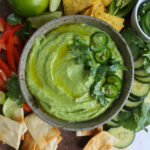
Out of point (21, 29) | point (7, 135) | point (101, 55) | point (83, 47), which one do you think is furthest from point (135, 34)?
point (7, 135)

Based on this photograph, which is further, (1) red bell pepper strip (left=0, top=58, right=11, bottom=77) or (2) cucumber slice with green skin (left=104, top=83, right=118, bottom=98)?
(1) red bell pepper strip (left=0, top=58, right=11, bottom=77)

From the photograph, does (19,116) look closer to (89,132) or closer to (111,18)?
(89,132)

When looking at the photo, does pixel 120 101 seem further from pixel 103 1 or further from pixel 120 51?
pixel 103 1

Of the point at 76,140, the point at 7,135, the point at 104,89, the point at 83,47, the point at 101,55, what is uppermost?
the point at 83,47

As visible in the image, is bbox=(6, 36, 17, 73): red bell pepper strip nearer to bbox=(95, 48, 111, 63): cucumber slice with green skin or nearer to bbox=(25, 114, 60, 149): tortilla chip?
bbox=(25, 114, 60, 149): tortilla chip

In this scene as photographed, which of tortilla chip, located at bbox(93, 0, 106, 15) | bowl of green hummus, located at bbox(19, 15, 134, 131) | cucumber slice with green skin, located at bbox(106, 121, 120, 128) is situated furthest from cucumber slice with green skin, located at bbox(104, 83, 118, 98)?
tortilla chip, located at bbox(93, 0, 106, 15)

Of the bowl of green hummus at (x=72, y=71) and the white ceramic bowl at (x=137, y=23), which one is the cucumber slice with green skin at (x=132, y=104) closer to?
the bowl of green hummus at (x=72, y=71)
